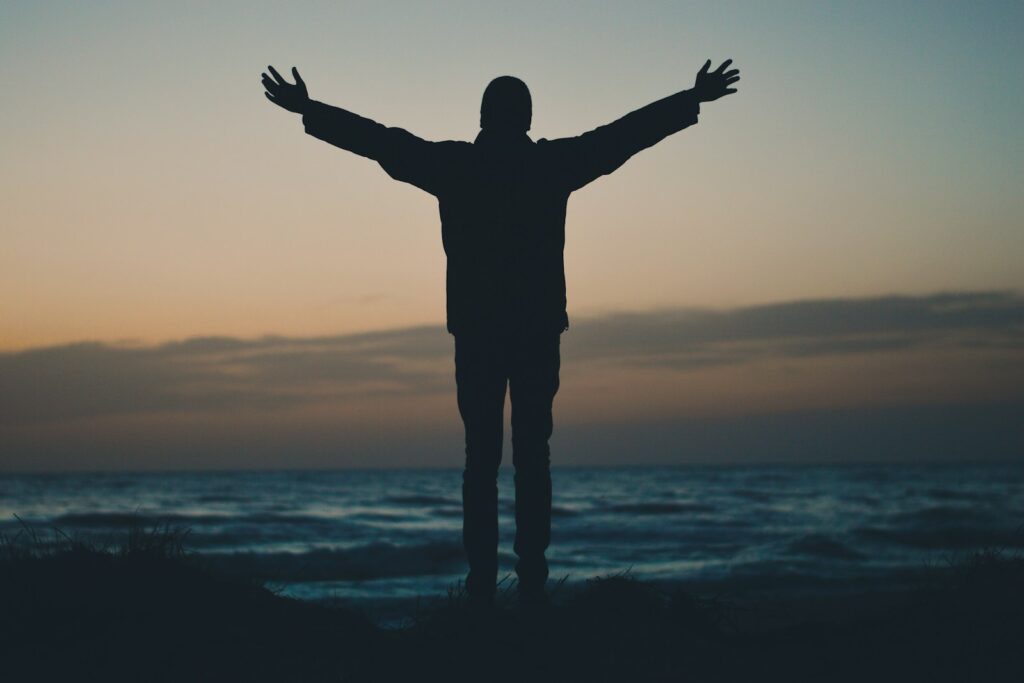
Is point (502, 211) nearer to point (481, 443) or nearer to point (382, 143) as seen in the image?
point (382, 143)

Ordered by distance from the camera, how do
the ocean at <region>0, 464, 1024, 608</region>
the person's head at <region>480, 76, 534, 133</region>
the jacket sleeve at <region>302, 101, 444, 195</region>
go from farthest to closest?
the ocean at <region>0, 464, 1024, 608</region> < the person's head at <region>480, 76, 534, 133</region> < the jacket sleeve at <region>302, 101, 444, 195</region>

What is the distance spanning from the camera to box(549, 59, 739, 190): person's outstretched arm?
5273mm

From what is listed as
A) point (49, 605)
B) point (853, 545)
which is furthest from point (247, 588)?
point (853, 545)

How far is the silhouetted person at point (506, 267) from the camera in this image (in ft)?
16.9

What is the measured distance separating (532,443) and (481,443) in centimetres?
30

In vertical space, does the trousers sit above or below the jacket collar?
below

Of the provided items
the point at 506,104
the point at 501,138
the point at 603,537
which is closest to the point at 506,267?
the point at 501,138

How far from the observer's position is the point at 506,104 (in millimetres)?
5262

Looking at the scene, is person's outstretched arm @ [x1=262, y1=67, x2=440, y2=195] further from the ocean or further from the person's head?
the ocean

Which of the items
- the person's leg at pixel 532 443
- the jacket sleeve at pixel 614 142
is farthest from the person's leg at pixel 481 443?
the jacket sleeve at pixel 614 142

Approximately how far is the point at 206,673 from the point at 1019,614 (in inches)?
165

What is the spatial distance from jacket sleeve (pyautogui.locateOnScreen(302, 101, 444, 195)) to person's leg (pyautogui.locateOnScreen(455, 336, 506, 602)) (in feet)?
3.10

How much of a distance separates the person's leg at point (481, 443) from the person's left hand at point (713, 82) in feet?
6.50

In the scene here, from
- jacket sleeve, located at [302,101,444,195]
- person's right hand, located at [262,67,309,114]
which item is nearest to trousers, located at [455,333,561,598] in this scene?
jacket sleeve, located at [302,101,444,195]
